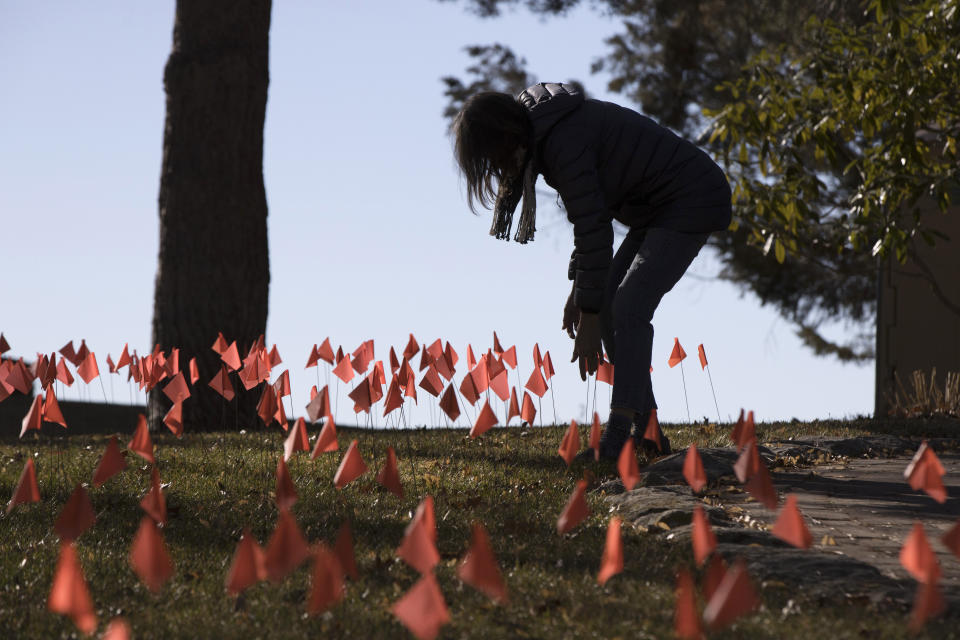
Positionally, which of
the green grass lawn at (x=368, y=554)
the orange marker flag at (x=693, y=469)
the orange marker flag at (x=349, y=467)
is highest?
the orange marker flag at (x=693, y=469)

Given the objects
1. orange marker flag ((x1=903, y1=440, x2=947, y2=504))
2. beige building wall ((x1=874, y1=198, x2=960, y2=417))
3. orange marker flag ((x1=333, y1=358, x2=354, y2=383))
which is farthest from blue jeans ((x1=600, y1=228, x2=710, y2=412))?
beige building wall ((x1=874, y1=198, x2=960, y2=417))

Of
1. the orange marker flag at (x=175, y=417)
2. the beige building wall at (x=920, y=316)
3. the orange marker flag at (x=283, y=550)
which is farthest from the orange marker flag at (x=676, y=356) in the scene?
the beige building wall at (x=920, y=316)

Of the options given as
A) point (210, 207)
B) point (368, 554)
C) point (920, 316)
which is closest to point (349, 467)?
point (368, 554)

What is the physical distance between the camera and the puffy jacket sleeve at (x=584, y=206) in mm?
4914

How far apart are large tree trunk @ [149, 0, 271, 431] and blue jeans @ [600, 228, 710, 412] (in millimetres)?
4654

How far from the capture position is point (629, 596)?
→ 11.3 feet

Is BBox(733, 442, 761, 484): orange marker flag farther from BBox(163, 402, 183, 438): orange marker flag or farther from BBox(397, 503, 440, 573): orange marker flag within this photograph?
BBox(163, 402, 183, 438): orange marker flag

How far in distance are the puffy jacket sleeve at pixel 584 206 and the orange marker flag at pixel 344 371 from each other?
5.69 feet

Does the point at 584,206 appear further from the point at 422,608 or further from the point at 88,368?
the point at 88,368

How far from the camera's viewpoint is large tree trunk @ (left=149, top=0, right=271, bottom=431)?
9094 mm

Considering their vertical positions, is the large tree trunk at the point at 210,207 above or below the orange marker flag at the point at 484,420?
above

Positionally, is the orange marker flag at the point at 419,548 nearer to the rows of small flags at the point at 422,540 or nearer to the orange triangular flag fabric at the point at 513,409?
the rows of small flags at the point at 422,540

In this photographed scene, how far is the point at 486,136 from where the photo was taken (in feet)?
15.7

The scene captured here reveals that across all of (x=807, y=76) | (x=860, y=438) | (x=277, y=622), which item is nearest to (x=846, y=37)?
(x=860, y=438)
